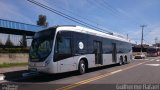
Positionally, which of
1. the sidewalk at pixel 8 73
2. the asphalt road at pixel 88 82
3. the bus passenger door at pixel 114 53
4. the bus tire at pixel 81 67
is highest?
the bus passenger door at pixel 114 53

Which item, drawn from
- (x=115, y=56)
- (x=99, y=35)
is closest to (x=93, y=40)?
(x=99, y=35)

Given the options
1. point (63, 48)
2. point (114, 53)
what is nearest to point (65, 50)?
point (63, 48)

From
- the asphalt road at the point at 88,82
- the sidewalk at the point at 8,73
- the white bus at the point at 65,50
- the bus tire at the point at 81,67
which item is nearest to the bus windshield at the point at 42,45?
the white bus at the point at 65,50

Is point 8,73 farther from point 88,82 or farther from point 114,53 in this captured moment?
point 114,53

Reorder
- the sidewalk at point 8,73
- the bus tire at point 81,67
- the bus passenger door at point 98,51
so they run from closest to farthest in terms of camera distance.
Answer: the sidewalk at point 8,73 → the bus tire at point 81,67 → the bus passenger door at point 98,51

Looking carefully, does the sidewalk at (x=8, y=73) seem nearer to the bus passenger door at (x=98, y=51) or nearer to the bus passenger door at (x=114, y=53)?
the bus passenger door at (x=98, y=51)

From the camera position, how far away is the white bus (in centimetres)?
1543

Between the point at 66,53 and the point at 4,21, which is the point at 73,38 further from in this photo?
the point at 4,21

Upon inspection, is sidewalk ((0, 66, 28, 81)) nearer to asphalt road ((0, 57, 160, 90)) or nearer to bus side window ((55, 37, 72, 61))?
asphalt road ((0, 57, 160, 90))

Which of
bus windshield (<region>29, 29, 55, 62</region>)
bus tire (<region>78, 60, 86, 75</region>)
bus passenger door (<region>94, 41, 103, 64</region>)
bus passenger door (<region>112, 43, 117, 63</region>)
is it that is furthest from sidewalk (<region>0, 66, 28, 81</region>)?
bus passenger door (<region>112, 43, 117, 63</region>)

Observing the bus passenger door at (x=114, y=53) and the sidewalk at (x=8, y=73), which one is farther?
the bus passenger door at (x=114, y=53)

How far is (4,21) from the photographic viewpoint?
40.2m

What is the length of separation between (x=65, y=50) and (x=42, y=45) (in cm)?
137

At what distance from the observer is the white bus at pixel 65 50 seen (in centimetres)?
1543
